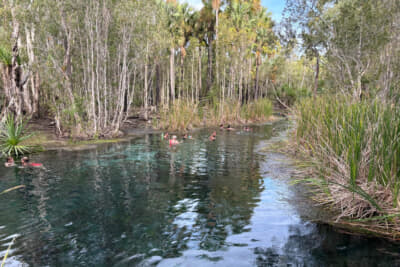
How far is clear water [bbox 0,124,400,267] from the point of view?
5.09 m

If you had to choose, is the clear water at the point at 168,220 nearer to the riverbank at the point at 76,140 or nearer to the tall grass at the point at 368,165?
the tall grass at the point at 368,165

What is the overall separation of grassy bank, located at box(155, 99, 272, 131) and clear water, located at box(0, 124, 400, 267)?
11623 mm

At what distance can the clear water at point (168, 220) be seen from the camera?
5090mm

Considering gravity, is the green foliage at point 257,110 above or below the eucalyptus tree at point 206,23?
below

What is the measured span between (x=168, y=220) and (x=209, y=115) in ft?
72.0

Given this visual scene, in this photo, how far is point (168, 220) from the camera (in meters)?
6.68

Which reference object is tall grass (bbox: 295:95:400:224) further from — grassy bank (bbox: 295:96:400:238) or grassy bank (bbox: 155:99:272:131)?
grassy bank (bbox: 155:99:272:131)

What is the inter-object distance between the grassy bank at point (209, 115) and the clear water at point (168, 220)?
38.1 ft

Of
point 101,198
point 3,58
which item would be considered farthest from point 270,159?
point 3,58

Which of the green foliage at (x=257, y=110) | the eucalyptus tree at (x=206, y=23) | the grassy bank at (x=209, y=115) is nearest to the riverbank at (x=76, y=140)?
the grassy bank at (x=209, y=115)

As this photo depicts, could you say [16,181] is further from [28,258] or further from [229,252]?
[229,252]

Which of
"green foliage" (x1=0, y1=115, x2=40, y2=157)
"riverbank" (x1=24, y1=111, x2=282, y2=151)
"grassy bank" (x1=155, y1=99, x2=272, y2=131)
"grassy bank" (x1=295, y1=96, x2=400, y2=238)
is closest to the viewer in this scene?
"grassy bank" (x1=295, y1=96, x2=400, y2=238)

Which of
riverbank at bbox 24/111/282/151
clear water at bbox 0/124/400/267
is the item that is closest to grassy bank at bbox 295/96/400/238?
clear water at bbox 0/124/400/267

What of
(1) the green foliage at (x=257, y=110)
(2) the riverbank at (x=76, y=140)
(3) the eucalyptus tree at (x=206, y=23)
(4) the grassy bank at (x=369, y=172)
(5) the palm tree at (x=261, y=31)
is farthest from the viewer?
(5) the palm tree at (x=261, y=31)
